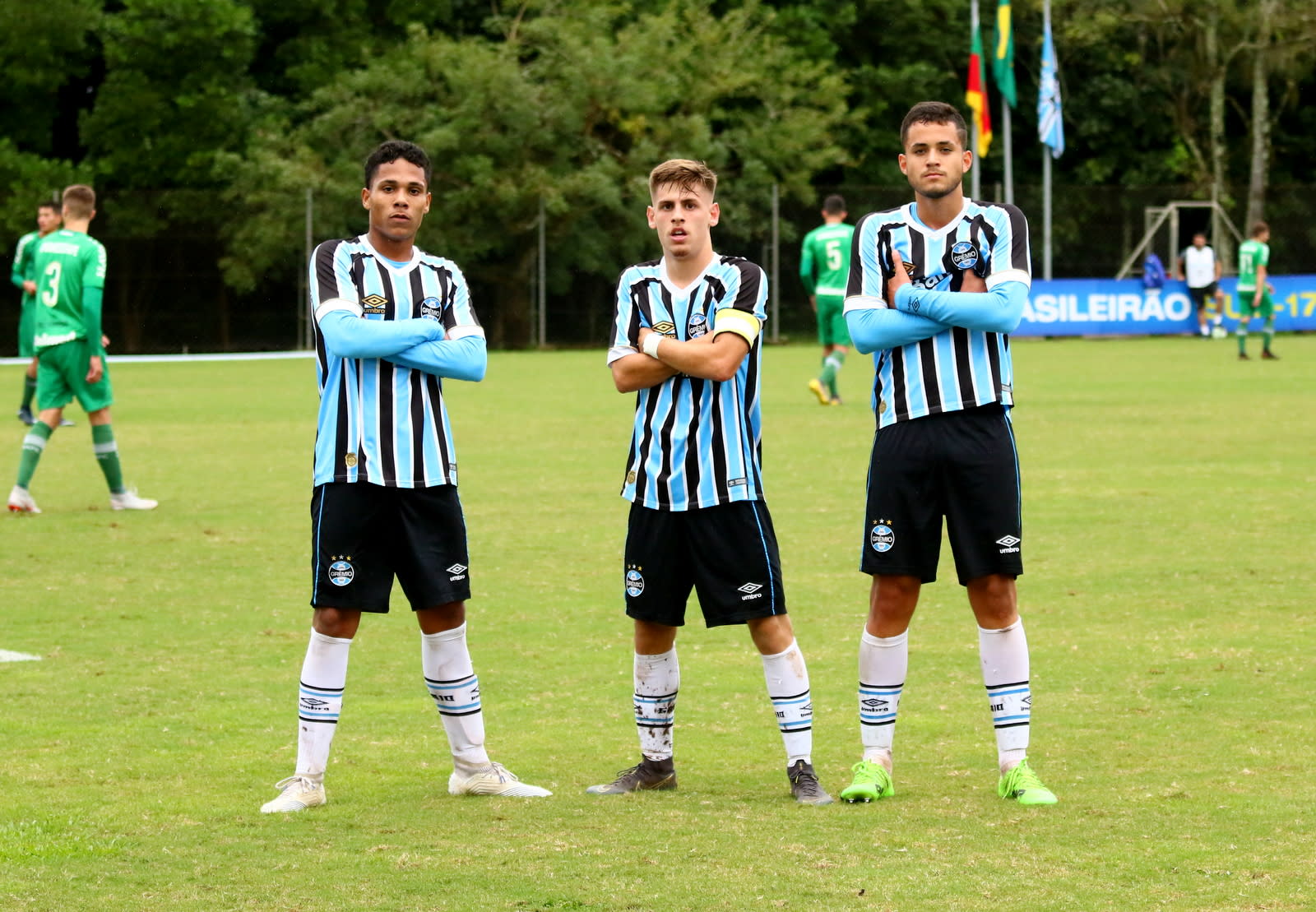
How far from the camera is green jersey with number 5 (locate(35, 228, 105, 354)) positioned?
13.1 m

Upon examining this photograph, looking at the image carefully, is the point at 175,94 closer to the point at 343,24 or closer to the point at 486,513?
the point at 343,24

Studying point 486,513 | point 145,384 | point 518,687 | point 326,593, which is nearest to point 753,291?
point 326,593

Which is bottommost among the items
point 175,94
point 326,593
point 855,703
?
point 855,703

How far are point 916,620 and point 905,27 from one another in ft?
142

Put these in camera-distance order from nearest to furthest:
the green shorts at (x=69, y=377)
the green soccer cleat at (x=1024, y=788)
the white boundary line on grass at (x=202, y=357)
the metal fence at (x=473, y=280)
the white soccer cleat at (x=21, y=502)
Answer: the green soccer cleat at (x=1024, y=788), the white soccer cleat at (x=21, y=502), the green shorts at (x=69, y=377), the white boundary line on grass at (x=202, y=357), the metal fence at (x=473, y=280)

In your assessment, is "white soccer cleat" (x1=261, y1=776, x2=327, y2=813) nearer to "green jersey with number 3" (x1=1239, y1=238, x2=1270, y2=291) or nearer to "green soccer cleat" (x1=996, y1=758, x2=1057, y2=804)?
"green soccer cleat" (x1=996, y1=758, x2=1057, y2=804)

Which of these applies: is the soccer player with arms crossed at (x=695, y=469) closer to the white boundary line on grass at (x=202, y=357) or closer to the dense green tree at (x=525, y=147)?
the white boundary line on grass at (x=202, y=357)

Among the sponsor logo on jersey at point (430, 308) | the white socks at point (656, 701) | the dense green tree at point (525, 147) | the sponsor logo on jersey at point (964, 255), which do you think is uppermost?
the dense green tree at point (525, 147)

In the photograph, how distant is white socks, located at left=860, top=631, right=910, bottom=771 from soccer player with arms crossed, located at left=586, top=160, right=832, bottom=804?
7.4 inches

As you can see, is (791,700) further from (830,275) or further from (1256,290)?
(1256,290)

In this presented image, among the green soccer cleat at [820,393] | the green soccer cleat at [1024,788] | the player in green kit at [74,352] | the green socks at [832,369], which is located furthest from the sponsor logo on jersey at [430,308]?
the green socks at [832,369]

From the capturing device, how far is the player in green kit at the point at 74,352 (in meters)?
13.0

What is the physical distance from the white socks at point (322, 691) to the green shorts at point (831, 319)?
16518mm

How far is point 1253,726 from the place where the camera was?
6.47 metres
